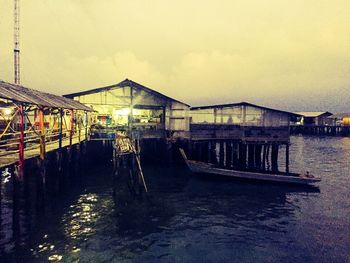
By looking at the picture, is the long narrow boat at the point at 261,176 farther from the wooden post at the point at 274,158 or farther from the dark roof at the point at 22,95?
the dark roof at the point at 22,95

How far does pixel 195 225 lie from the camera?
50.9ft

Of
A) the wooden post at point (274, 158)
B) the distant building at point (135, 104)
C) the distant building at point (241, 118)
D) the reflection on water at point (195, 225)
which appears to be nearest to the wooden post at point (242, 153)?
the distant building at point (241, 118)

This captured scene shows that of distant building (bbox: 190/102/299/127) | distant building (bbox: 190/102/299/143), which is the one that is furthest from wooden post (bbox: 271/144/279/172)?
distant building (bbox: 190/102/299/127)

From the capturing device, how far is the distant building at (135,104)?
114ft

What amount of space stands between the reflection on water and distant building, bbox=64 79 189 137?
11.8m

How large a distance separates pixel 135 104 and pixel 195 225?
2246cm

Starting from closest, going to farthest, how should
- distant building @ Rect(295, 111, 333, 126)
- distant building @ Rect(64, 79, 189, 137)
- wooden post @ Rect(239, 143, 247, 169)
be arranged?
wooden post @ Rect(239, 143, 247, 169) → distant building @ Rect(64, 79, 189, 137) → distant building @ Rect(295, 111, 333, 126)

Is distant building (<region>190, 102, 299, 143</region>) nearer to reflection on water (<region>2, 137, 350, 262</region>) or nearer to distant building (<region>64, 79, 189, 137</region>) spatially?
distant building (<region>64, 79, 189, 137</region>)

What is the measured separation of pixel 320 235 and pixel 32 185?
71.0 ft

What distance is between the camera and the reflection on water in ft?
40.0

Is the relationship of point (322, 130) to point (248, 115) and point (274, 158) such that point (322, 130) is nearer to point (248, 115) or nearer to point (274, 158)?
point (274, 158)

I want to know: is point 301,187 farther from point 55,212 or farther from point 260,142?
point 55,212

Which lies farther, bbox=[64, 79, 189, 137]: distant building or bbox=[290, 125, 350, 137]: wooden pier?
bbox=[290, 125, 350, 137]: wooden pier

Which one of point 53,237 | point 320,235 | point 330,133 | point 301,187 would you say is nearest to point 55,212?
point 53,237
